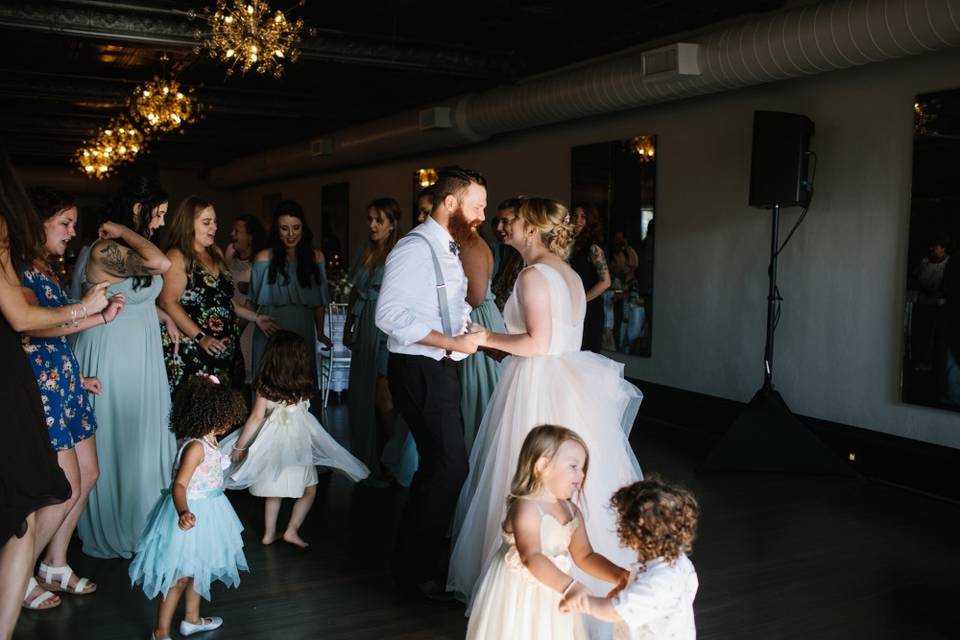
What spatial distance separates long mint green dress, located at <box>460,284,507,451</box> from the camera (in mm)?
4996

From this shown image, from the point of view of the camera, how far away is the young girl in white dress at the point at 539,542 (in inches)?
104

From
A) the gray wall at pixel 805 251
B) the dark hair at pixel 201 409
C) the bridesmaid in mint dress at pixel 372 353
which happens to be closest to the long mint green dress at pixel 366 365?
the bridesmaid in mint dress at pixel 372 353

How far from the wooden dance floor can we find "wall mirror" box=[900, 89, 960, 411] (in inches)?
Answer: 28.7

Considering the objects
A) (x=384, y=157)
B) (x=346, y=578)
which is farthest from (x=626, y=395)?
(x=384, y=157)

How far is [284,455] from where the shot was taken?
14.2 feet

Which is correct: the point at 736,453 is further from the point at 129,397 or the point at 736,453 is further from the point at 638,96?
the point at 129,397

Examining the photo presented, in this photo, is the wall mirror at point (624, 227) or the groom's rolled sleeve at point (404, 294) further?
the wall mirror at point (624, 227)

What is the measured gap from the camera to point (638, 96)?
7.21 meters

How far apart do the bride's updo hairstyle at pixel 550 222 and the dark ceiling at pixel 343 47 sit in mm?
2908

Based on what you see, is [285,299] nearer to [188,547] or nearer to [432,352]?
[432,352]

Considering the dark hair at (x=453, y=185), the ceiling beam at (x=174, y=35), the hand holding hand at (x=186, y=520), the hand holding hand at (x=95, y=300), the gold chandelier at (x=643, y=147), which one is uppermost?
the ceiling beam at (x=174, y=35)

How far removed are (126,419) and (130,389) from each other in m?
0.14

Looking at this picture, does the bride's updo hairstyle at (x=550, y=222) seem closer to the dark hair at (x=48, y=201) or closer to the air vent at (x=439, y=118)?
the dark hair at (x=48, y=201)

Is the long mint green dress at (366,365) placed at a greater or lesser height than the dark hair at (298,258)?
lesser
